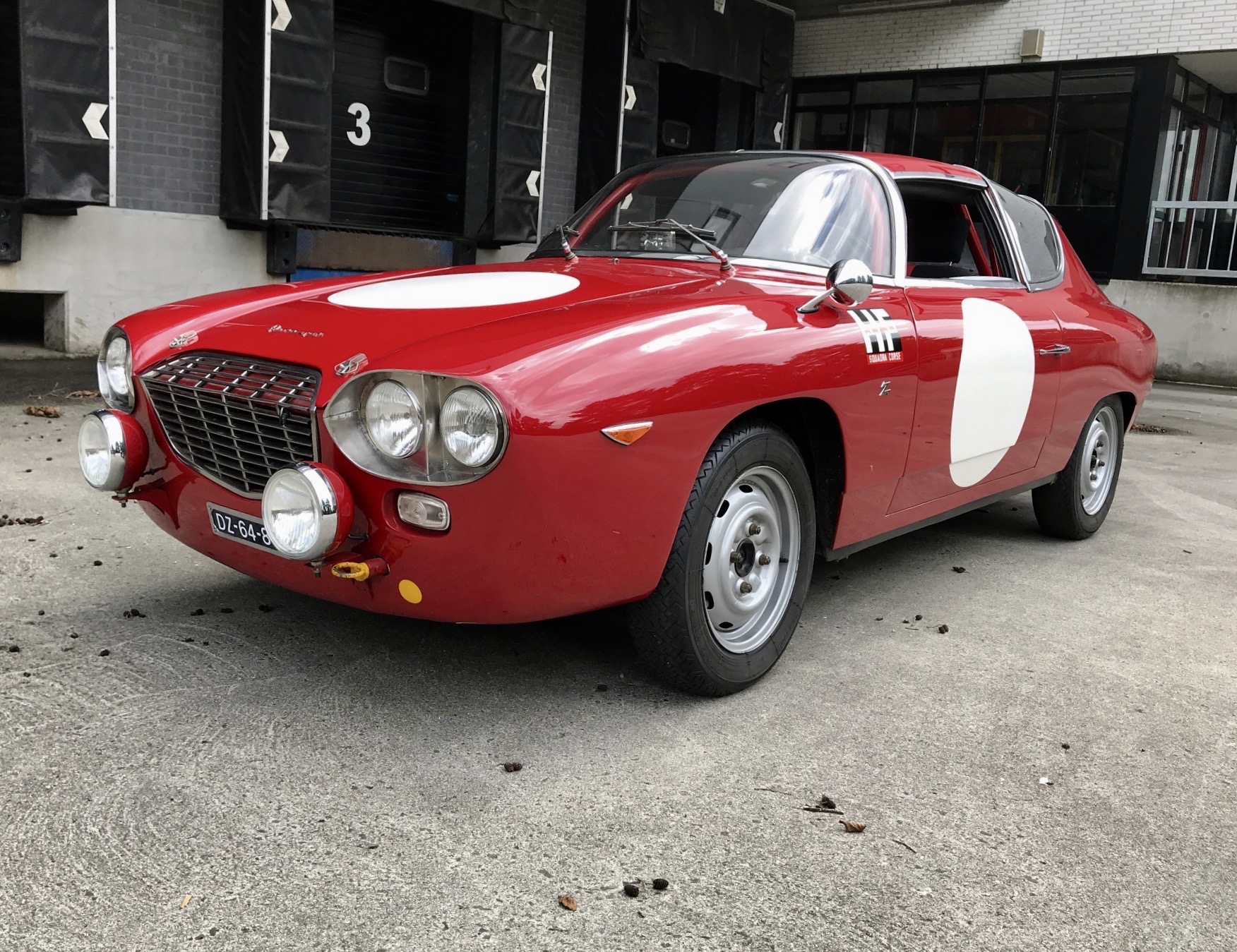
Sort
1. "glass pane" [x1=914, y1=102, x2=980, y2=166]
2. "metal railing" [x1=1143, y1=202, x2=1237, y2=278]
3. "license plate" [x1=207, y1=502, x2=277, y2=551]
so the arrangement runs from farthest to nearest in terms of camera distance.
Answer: "glass pane" [x1=914, y1=102, x2=980, y2=166] < "metal railing" [x1=1143, y1=202, x2=1237, y2=278] < "license plate" [x1=207, y1=502, x2=277, y2=551]

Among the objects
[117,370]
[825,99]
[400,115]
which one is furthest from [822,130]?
[117,370]

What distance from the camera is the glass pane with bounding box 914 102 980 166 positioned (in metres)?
16.1

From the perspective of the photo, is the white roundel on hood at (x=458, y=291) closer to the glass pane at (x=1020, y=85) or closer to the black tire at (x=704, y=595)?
the black tire at (x=704, y=595)

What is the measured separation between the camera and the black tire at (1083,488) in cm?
503

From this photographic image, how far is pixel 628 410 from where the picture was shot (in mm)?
2604

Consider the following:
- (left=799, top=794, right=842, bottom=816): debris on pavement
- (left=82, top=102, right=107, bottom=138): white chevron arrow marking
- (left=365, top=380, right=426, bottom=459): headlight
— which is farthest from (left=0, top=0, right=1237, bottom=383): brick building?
(left=799, top=794, right=842, bottom=816): debris on pavement

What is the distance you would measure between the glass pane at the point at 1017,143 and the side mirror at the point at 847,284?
1355 cm

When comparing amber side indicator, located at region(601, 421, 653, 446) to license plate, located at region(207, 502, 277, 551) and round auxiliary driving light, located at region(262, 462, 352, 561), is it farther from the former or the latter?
license plate, located at region(207, 502, 277, 551)

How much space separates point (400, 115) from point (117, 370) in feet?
30.1

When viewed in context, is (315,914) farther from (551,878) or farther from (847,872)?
(847,872)

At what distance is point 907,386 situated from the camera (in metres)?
3.55

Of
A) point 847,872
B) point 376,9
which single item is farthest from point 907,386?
point 376,9

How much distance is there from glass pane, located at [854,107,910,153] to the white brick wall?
63 cm

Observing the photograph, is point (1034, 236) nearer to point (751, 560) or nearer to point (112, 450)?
point (751, 560)
